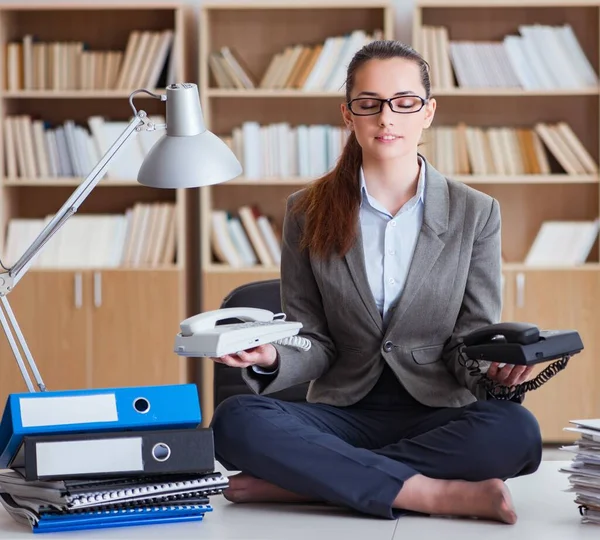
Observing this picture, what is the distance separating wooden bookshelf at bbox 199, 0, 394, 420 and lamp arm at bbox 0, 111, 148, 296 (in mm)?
2487

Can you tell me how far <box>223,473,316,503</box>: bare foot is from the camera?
1928 millimetres

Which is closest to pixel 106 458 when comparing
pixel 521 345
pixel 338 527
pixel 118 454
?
pixel 118 454

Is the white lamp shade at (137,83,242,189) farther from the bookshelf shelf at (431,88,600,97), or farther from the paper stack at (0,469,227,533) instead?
the bookshelf shelf at (431,88,600,97)

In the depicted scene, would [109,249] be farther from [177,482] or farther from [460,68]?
[177,482]

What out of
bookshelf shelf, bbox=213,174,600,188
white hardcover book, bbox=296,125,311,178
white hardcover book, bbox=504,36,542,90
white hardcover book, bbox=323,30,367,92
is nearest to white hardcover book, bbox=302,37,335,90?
white hardcover book, bbox=323,30,367,92

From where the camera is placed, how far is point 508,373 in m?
1.94

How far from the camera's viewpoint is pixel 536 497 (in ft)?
6.32

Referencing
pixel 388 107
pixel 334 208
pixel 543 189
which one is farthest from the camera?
pixel 543 189

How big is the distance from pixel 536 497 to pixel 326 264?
67 centimetres

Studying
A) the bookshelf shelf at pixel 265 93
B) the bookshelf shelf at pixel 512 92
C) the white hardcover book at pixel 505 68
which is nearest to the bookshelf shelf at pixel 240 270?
the bookshelf shelf at pixel 265 93

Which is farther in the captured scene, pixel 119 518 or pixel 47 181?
pixel 47 181

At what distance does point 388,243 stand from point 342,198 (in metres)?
0.15

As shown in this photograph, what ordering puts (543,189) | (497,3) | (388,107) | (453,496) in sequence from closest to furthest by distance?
(453,496)
(388,107)
(497,3)
(543,189)

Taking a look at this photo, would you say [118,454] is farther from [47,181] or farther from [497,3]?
[497,3]
